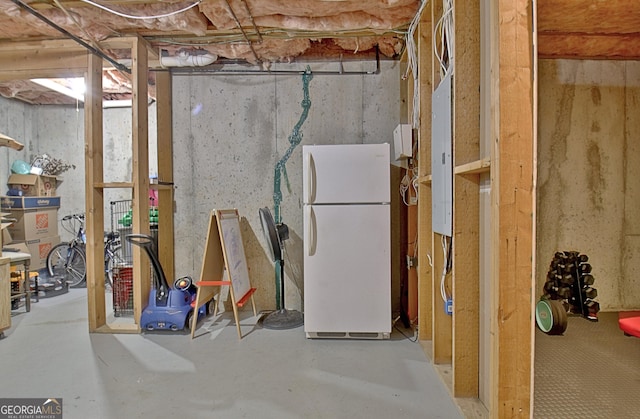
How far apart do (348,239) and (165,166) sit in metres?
1.99

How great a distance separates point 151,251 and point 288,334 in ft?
4.40

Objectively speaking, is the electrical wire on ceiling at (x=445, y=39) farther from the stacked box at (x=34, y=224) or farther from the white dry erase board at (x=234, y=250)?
the stacked box at (x=34, y=224)

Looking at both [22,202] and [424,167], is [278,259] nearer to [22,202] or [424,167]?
[424,167]

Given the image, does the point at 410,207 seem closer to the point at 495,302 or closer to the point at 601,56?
the point at 495,302

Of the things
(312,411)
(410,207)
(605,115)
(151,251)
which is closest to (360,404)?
(312,411)

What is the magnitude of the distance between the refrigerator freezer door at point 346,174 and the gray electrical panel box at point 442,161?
52 centimetres

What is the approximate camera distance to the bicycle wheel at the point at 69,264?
4766 mm

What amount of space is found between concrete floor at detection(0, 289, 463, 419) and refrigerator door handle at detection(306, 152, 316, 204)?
1.14 metres

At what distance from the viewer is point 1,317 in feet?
9.32

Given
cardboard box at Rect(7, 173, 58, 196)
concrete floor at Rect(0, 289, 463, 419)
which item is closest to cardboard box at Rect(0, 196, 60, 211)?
cardboard box at Rect(7, 173, 58, 196)

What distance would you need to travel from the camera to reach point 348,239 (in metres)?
2.82

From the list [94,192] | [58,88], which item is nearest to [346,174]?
[94,192]

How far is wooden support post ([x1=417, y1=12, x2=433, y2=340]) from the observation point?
2.53 metres

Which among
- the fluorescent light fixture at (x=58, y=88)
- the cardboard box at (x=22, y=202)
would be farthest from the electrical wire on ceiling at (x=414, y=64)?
the cardboard box at (x=22, y=202)
